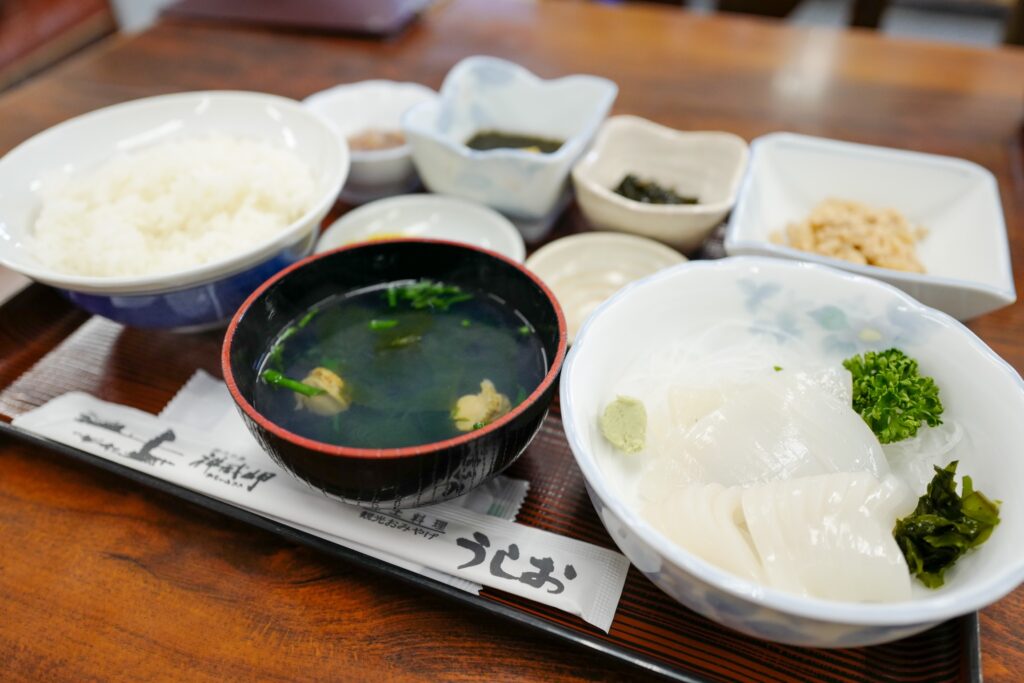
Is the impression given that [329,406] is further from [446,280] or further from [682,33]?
[682,33]

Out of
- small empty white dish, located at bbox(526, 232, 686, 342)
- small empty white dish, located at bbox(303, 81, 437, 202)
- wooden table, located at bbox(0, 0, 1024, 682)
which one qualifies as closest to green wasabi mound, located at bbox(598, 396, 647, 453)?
wooden table, located at bbox(0, 0, 1024, 682)

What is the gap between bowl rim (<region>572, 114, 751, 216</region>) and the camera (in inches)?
68.0

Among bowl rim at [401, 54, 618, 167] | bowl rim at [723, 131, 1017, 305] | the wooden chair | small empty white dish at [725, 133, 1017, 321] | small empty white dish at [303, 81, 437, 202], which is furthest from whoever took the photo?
the wooden chair

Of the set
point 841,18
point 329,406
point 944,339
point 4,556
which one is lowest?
point 841,18

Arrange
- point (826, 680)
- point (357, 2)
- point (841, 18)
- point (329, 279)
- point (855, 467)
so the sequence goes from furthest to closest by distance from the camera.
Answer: point (841, 18), point (357, 2), point (329, 279), point (855, 467), point (826, 680)

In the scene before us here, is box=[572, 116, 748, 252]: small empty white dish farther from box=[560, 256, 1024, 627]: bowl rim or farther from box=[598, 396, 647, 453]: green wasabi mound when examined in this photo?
box=[560, 256, 1024, 627]: bowl rim

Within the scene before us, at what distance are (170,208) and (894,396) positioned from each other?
1.62m

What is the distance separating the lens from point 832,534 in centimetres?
100

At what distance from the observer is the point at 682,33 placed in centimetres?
300

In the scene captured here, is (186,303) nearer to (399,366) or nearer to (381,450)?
(399,366)

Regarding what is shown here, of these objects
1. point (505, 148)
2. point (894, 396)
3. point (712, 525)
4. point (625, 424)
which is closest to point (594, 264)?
point (505, 148)

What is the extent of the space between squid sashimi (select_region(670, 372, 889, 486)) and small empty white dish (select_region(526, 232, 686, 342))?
56cm

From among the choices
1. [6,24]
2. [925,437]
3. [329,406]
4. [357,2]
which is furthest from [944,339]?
[6,24]

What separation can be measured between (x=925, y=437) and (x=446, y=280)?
1.00 m
